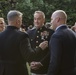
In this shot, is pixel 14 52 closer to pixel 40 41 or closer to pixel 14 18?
pixel 14 18

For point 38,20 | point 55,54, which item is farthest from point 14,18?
point 38,20

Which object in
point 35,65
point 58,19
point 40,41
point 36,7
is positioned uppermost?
point 58,19

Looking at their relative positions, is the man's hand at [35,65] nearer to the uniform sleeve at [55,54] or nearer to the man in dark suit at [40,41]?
the man in dark suit at [40,41]

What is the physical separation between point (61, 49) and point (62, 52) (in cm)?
6

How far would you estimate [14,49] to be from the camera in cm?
523

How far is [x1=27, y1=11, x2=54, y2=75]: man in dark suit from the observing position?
6145mm

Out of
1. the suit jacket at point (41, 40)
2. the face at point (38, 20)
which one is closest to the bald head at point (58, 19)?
the suit jacket at point (41, 40)

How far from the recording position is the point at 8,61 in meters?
5.32

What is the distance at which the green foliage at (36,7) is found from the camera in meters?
23.2

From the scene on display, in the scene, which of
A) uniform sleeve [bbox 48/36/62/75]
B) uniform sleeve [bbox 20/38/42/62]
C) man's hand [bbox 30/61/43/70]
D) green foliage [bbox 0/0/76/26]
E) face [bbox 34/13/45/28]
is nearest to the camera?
uniform sleeve [bbox 48/36/62/75]

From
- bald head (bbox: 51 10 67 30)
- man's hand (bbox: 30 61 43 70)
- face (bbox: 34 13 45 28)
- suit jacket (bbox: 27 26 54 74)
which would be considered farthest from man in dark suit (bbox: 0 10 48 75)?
face (bbox: 34 13 45 28)

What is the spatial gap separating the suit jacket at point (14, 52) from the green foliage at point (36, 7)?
17202 mm

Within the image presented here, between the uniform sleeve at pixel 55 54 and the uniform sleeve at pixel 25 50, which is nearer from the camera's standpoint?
the uniform sleeve at pixel 55 54

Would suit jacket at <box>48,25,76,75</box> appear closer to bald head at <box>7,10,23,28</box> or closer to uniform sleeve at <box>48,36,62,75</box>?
uniform sleeve at <box>48,36,62,75</box>
